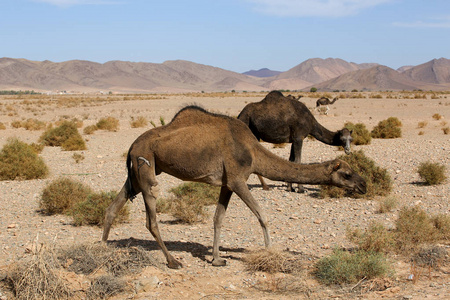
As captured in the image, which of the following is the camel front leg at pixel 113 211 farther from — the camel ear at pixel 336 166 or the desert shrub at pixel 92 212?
the camel ear at pixel 336 166

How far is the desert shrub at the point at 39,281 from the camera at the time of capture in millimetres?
6520

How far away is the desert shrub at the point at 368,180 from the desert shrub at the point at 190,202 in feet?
9.33

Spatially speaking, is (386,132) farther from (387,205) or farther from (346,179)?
(346,179)

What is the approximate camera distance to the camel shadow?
331 inches

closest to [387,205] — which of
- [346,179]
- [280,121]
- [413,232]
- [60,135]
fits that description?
[413,232]

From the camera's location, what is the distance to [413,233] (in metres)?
8.56

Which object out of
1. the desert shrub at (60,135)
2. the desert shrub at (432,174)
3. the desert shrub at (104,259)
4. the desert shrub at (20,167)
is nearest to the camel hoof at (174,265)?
the desert shrub at (104,259)

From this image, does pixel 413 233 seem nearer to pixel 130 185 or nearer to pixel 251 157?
pixel 251 157

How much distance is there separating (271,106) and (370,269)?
21.2 feet

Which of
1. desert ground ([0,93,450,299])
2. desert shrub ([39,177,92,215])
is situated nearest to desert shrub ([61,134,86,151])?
desert ground ([0,93,450,299])

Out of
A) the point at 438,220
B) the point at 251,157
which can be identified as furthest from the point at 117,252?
the point at 438,220

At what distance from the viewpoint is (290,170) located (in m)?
7.53

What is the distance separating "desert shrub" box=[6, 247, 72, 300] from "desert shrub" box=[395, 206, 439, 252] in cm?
549

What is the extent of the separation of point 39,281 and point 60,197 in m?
4.74
